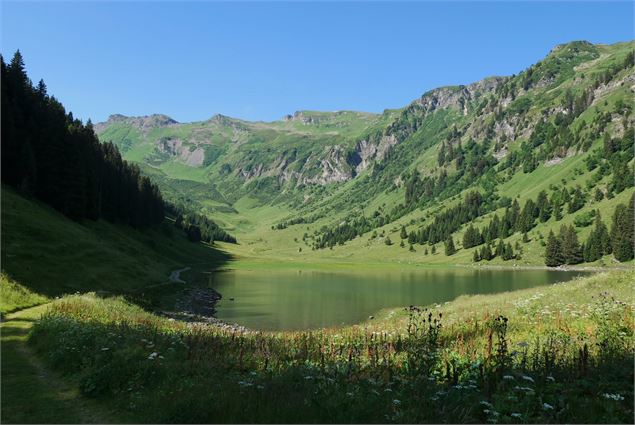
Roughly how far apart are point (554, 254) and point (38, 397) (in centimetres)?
20539

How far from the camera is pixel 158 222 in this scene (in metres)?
171

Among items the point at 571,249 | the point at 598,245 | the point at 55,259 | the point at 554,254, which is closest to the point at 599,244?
the point at 598,245

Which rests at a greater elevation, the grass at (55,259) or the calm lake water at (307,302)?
the grass at (55,259)

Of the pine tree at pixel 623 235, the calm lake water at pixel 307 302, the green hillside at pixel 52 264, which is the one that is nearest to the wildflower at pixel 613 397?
the green hillside at pixel 52 264

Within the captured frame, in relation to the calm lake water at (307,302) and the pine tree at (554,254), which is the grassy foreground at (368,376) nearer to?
the calm lake water at (307,302)

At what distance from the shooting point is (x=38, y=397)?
1325cm

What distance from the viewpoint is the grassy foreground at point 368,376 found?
10.1 meters

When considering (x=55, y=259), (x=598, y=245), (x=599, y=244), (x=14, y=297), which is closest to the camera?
(x=14, y=297)

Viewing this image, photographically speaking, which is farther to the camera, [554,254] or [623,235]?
[554,254]

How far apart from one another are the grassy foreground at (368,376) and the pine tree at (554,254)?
185m

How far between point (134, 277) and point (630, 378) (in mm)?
72696

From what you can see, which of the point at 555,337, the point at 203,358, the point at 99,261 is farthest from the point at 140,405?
the point at 99,261

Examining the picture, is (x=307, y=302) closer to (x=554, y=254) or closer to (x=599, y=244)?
(x=554, y=254)

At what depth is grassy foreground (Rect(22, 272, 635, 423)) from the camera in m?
10.1
